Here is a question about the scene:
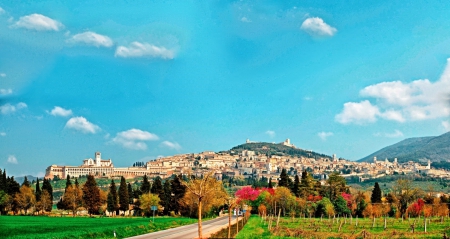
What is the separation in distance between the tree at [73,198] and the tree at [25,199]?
4.86 meters

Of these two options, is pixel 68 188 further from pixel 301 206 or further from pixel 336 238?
pixel 336 238

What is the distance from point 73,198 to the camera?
67562 millimetres

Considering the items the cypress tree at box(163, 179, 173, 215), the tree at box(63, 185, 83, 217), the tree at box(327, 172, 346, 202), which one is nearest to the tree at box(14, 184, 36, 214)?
the tree at box(63, 185, 83, 217)

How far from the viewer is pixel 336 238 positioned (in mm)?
25375

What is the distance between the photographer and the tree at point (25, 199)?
65.2m

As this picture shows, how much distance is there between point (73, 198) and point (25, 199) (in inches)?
272

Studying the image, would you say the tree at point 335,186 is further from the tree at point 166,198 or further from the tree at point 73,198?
the tree at point 73,198

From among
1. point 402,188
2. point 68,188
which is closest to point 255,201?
point 402,188

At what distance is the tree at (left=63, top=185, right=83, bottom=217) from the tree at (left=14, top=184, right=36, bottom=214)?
4.86m

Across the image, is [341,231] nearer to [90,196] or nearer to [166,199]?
[166,199]

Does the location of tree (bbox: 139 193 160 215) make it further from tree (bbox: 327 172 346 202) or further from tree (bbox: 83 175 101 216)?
tree (bbox: 327 172 346 202)

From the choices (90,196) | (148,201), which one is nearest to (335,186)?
(148,201)

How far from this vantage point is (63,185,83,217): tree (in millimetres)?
67688

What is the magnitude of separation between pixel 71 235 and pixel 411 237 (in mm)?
20940
